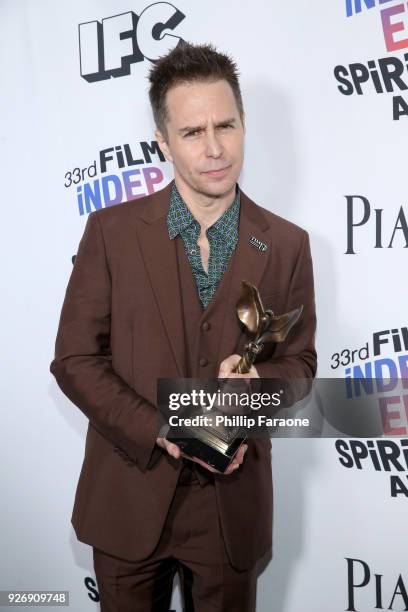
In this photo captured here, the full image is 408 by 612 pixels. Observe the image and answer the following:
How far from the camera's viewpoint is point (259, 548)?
1743 millimetres

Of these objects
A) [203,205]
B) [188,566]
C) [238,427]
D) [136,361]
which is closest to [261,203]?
[203,205]

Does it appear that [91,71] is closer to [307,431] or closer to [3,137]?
[3,137]

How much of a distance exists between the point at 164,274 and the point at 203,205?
22cm

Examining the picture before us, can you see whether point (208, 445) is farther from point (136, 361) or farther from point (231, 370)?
point (136, 361)

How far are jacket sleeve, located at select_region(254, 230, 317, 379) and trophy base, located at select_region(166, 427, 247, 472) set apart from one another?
299 mm

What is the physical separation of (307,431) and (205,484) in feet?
1.75

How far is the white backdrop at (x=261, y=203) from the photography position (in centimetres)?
215

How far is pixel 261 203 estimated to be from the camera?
2.21m

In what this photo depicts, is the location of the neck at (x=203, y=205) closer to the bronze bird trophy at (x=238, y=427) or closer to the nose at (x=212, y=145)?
the nose at (x=212, y=145)

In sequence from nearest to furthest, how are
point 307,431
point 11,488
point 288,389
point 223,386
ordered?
point 223,386 → point 288,389 → point 307,431 → point 11,488

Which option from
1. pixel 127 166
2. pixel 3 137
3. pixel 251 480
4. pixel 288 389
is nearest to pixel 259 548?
pixel 251 480

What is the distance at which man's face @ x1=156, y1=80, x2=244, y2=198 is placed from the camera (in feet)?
5.43

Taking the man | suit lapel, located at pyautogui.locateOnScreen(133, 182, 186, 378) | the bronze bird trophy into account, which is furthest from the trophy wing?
suit lapel, located at pyautogui.locateOnScreen(133, 182, 186, 378)

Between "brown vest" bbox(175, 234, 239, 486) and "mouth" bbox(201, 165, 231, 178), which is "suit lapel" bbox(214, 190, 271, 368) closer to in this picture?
"brown vest" bbox(175, 234, 239, 486)
